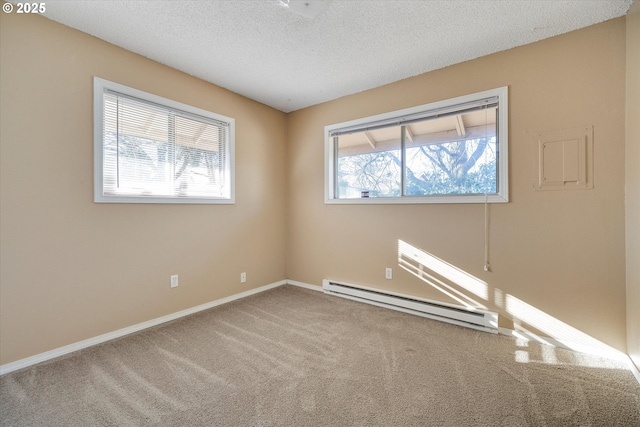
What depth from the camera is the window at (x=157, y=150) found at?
244 centimetres

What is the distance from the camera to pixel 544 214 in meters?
2.41

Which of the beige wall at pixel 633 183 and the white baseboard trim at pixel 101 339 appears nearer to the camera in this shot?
the beige wall at pixel 633 183

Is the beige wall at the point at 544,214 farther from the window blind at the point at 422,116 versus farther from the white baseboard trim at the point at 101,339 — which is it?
the white baseboard trim at the point at 101,339

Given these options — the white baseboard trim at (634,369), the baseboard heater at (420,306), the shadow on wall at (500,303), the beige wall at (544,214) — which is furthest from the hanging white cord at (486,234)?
the white baseboard trim at (634,369)

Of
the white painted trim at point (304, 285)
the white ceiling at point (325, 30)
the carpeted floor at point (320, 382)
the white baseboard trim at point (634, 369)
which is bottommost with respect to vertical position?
the carpeted floor at point (320, 382)

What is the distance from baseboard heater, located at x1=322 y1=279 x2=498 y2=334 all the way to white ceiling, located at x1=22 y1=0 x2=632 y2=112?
2471mm

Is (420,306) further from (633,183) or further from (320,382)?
(633,183)

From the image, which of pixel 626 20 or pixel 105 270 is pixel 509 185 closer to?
pixel 626 20

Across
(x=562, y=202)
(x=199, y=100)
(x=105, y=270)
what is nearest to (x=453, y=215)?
(x=562, y=202)

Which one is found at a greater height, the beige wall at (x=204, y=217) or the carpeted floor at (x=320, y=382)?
the beige wall at (x=204, y=217)

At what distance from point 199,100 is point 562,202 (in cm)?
370

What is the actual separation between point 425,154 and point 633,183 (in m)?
1.60

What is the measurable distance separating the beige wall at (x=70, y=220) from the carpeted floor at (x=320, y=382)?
30 cm

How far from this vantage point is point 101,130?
2385 millimetres
